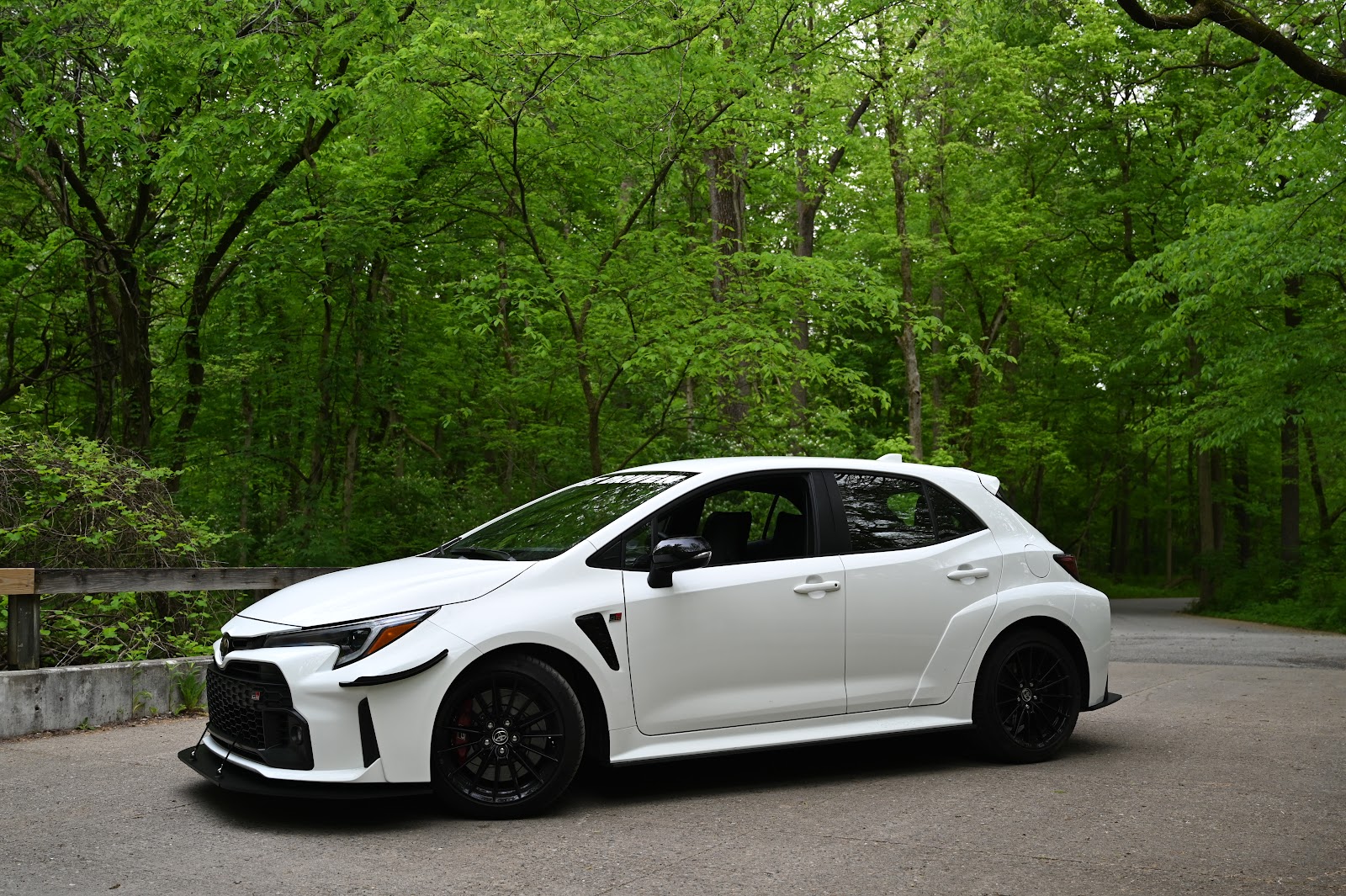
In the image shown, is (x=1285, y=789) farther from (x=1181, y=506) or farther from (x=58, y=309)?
(x=1181, y=506)

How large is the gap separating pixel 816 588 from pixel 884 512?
30.9 inches

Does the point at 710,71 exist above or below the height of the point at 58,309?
above

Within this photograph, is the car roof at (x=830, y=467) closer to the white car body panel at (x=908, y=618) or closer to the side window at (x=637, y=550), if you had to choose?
the white car body panel at (x=908, y=618)

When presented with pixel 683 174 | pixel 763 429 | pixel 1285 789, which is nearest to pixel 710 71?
pixel 683 174

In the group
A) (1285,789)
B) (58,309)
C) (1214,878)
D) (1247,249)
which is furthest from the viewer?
(58,309)

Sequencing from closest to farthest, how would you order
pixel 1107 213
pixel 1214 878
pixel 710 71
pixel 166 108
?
pixel 1214 878 → pixel 710 71 → pixel 166 108 → pixel 1107 213

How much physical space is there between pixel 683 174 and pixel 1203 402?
1285cm

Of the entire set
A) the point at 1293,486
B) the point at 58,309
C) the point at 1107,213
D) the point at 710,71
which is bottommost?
the point at 1293,486

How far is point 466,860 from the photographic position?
5.00 m

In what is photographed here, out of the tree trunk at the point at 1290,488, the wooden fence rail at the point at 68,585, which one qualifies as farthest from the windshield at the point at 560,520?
the tree trunk at the point at 1290,488

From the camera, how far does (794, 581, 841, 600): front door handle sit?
→ 6523 millimetres

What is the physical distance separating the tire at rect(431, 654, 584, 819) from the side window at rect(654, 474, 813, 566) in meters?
1.21

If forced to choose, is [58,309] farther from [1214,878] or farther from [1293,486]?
[1293,486]

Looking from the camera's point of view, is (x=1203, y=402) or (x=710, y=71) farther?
(x=1203, y=402)
